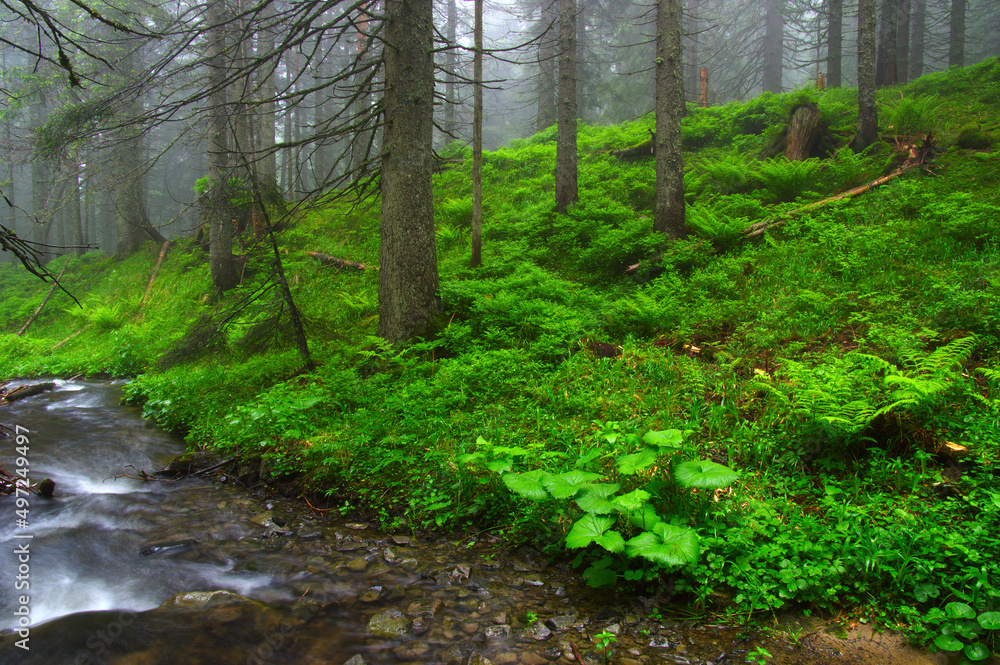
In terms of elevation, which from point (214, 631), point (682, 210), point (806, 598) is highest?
point (682, 210)

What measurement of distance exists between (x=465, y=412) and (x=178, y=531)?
282cm

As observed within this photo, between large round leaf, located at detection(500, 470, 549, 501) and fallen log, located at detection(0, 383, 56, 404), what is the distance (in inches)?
399

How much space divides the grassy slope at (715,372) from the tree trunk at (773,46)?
12.9 metres

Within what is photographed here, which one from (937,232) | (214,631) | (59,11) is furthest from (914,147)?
(59,11)

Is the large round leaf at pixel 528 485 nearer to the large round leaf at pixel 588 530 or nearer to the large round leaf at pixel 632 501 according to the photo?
the large round leaf at pixel 588 530

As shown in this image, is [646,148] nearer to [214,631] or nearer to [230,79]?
[230,79]

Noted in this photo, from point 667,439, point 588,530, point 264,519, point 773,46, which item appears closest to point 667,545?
point 588,530

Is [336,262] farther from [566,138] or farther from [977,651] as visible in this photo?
[977,651]

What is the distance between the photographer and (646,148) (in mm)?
13859

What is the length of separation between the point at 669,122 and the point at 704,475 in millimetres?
7741

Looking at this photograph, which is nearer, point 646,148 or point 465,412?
point 465,412

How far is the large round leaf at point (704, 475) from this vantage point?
2889 mm

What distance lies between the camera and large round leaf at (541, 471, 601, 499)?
3.14 metres

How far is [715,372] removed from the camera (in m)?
5.38
